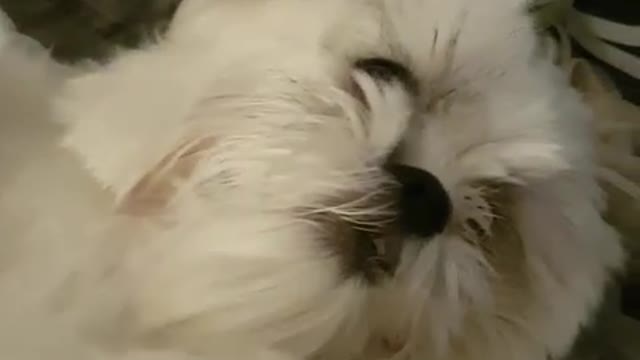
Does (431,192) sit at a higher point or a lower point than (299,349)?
higher

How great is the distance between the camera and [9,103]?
101 centimetres

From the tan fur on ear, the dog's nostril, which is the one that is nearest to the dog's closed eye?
the dog's nostril

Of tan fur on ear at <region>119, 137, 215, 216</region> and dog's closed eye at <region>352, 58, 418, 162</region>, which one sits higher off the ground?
dog's closed eye at <region>352, 58, 418, 162</region>

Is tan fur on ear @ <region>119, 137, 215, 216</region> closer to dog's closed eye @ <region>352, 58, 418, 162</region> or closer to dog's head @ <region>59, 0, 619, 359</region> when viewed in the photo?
dog's head @ <region>59, 0, 619, 359</region>

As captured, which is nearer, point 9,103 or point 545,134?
point 545,134

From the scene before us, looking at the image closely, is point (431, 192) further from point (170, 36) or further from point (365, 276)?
point (170, 36)

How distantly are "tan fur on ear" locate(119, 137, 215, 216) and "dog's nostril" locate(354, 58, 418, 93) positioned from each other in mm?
115

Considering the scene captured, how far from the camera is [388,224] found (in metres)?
0.81

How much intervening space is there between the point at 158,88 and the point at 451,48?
0.68 ft

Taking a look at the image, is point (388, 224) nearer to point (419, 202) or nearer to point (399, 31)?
point (419, 202)

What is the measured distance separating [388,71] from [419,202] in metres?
0.11

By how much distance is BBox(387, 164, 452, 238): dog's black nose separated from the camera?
815 millimetres

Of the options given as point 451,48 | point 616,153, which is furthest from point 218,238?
point 616,153

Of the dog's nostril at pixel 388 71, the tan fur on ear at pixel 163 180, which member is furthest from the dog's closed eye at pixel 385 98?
the tan fur on ear at pixel 163 180
